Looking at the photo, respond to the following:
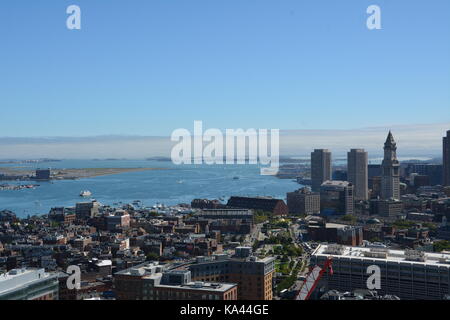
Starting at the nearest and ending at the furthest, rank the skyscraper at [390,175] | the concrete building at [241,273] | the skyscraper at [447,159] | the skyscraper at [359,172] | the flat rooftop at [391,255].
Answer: the concrete building at [241,273] → the flat rooftop at [391,255] → the skyscraper at [390,175] → the skyscraper at [359,172] → the skyscraper at [447,159]

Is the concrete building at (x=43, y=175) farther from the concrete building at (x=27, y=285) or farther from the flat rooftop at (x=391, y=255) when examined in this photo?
the concrete building at (x=27, y=285)

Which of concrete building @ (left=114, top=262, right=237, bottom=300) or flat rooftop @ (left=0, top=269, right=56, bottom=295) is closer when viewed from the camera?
flat rooftop @ (left=0, top=269, right=56, bottom=295)

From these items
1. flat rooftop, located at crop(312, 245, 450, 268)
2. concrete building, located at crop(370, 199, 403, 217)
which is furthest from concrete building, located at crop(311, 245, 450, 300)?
concrete building, located at crop(370, 199, 403, 217)

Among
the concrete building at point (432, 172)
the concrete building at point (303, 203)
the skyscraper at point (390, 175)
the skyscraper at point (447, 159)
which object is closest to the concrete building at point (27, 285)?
the concrete building at point (303, 203)

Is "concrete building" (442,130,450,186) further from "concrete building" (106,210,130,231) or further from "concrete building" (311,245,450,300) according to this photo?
"concrete building" (311,245,450,300)

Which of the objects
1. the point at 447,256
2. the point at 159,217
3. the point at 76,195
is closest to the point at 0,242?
the point at 159,217
